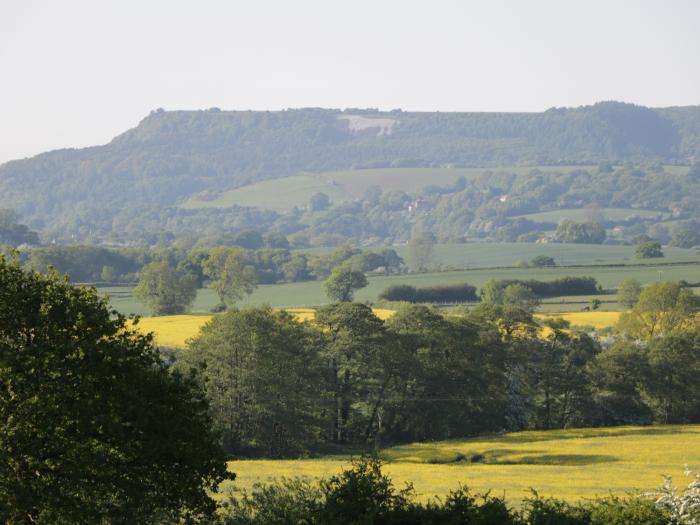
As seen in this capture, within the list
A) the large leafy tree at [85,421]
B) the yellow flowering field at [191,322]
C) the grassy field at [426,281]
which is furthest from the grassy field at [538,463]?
the grassy field at [426,281]

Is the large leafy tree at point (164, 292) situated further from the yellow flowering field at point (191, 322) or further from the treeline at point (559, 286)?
the treeline at point (559, 286)

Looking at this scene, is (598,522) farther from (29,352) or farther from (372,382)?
(372,382)

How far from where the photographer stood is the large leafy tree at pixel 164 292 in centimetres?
12538

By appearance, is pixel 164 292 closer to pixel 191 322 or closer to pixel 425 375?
pixel 191 322

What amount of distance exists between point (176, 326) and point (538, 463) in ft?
172

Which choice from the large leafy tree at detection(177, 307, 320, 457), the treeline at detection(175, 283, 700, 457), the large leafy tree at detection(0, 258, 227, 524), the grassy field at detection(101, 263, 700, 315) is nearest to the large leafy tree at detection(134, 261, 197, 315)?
the grassy field at detection(101, 263, 700, 315)

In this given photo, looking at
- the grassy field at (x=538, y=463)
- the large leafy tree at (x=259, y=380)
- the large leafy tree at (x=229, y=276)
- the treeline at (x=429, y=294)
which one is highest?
the large leafy tree at (x=229, y=276)

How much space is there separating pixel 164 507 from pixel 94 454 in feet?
8.57

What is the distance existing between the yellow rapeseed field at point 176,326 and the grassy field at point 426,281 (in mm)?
21891

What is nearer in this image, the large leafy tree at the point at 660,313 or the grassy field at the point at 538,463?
the grassy field at the point at 538,463

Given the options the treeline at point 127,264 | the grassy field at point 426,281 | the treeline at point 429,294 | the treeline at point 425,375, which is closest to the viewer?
the treeline at point 425,375

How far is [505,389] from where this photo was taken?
7306 centimetres

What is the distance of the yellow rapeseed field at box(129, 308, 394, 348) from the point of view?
86688 millimetres

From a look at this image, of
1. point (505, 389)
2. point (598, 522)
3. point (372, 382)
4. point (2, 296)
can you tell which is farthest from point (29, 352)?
point (505, 389)
